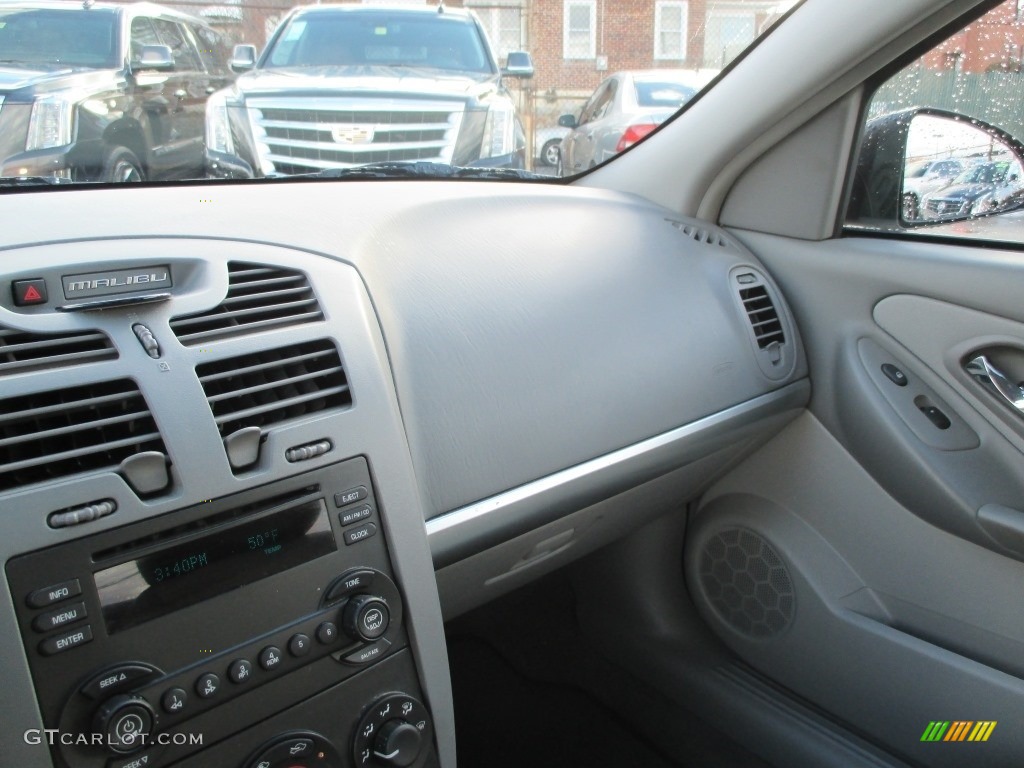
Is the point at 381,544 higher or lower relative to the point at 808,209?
lower

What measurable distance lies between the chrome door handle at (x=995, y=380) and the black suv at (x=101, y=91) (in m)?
1.69

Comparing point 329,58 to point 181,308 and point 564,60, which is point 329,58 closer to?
point 564,60

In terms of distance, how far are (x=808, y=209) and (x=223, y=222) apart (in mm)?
1450

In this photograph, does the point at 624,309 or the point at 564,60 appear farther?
the point at 564,60

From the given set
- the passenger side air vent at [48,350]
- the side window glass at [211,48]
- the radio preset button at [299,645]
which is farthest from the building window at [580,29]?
the radio preset button at [299,645]

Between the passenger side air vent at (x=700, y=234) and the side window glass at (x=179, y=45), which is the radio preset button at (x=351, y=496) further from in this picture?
the passenger side air vent at (x=700, y=234)

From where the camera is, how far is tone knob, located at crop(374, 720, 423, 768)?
53.3 inches

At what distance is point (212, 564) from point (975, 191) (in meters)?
1.91

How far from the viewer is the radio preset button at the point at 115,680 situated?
1070 millimetres

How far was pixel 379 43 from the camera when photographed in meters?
2.30

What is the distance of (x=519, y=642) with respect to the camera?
2.67 m

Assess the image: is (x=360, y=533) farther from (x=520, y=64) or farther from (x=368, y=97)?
(x=520, y=64)

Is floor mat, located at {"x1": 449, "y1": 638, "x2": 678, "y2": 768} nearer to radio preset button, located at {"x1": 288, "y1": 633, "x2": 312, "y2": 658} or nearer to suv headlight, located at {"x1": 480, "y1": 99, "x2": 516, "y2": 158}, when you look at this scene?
radio preset button, located at {"x1": 288, "y1": 633, "x2": 312, "y2": 658}

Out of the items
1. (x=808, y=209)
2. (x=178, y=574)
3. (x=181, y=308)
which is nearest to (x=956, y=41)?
(x=808, y=209)
